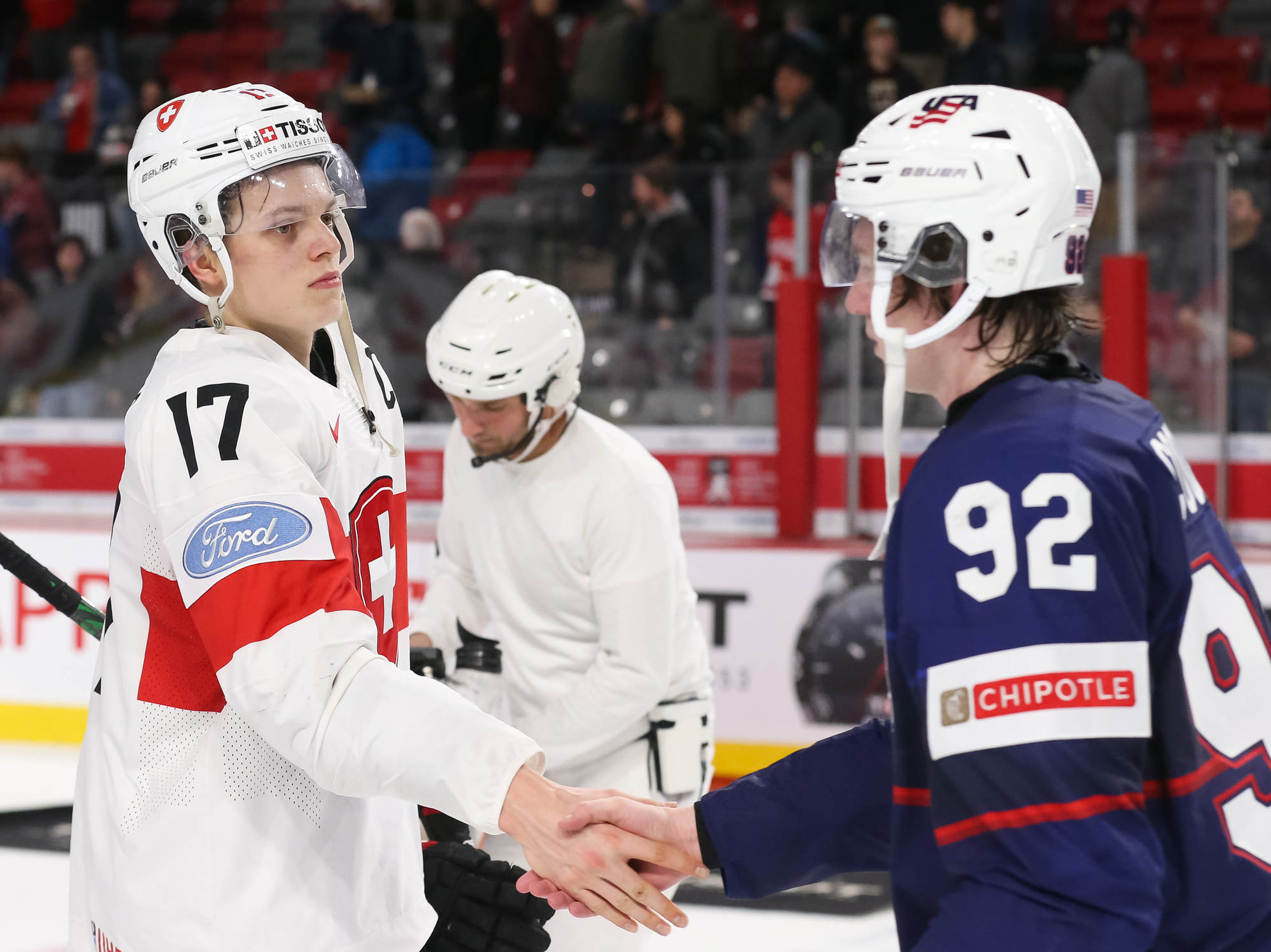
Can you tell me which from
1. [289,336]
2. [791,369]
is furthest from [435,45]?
[289,336]

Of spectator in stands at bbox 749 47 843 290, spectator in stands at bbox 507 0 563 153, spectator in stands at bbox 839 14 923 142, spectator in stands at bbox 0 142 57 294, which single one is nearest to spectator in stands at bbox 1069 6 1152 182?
spectator in stands at bbox 839 14 923 142

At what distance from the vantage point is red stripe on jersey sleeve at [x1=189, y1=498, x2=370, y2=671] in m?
1.64

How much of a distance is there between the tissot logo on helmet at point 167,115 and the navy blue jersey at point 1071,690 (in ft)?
3.40

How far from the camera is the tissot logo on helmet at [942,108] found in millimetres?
1594

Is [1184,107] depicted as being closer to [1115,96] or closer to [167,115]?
[1115,96]

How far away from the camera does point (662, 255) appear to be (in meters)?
5.95

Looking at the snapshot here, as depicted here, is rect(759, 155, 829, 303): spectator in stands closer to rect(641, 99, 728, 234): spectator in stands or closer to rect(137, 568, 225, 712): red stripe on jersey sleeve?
rect(641, 99, 728, 234): spectator in stands

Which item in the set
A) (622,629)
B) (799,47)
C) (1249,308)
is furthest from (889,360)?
(799,47)

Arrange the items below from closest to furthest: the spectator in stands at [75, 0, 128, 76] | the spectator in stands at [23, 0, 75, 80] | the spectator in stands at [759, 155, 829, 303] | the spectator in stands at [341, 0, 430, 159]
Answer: the spectator in stands at [759, 155, 829, 303] → the spectator in stands at [341, 0, 430, 159] → the spectator in stands at [75, 0, 128, 76] → the spectator in stands at [23, 0, 75, 80]

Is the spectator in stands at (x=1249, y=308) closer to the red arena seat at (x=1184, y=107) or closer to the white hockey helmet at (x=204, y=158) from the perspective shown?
the red arena seat at (x=1184, y=107)

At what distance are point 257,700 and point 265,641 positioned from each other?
0.06 metres

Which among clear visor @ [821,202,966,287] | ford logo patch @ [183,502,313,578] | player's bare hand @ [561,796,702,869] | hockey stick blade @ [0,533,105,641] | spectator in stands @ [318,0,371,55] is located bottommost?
player's bare hand @ [561,796,702,869]

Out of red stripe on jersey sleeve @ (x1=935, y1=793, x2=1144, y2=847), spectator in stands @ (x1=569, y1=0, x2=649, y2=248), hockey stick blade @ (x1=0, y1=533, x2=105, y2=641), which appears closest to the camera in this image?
red stripe on jersey sleeve @ (x1=935, y1=793, x2=1144, y2=847)

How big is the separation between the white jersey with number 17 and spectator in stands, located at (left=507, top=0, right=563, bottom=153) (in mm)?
7443
